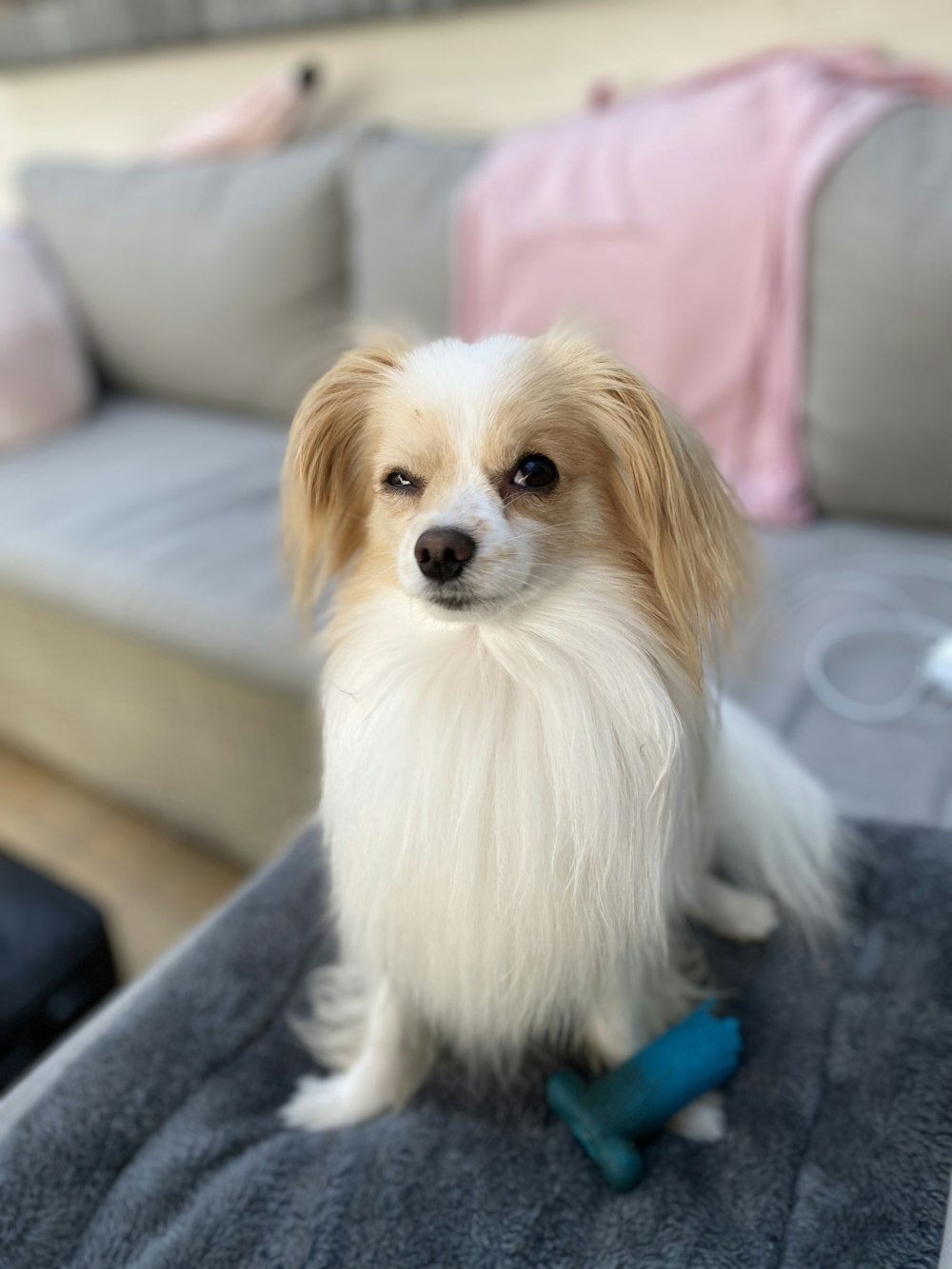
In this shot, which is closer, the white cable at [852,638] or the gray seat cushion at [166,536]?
the white cable at [852,638]

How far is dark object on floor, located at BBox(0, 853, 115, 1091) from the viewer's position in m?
1.20

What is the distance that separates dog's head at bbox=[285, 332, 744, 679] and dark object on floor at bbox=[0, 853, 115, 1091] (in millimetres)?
808

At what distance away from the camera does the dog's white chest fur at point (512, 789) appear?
28.2 inches

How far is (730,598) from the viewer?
0.74 metres

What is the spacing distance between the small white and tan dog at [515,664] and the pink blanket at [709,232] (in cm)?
79

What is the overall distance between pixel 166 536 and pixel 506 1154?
126 centimetres

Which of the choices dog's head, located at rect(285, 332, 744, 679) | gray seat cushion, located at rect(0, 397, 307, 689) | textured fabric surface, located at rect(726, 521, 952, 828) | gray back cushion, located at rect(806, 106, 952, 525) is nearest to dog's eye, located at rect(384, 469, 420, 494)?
dog's head, located at rect(285, 332, 744, 679)

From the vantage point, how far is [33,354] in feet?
7.18

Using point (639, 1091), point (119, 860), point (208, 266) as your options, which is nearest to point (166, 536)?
point (119, 860)

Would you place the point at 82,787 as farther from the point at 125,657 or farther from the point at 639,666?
the point at 639,666

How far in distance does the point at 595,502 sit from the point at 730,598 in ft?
0.42

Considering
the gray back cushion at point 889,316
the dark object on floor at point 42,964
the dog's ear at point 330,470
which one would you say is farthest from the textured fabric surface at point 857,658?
the dark object on floor at point 42,964

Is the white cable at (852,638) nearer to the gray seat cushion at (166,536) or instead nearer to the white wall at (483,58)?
the gray seat cushion at (166,536)

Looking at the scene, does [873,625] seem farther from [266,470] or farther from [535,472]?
[266,470]
